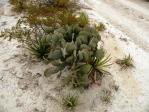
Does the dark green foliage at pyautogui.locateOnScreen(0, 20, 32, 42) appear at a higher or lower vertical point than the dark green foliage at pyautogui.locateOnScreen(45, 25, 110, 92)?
lower

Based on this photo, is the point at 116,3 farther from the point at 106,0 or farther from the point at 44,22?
the point at 44,22

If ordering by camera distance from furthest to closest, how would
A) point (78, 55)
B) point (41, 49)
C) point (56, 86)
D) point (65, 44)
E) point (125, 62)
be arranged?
point (125, 62) < point (41, 49) < point (56, 86) < point (65, 44) < point (78, 55)

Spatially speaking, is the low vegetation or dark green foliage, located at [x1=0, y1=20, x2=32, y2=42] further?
dark green foliage, located at [x1=0, y1=20, x2=32, y2=42]

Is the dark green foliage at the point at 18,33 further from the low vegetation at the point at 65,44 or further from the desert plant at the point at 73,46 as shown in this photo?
the desert plant at the point at 73,46

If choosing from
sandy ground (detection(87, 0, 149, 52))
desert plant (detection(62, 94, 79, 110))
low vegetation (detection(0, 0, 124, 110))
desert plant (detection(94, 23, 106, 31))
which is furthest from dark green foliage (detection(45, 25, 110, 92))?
sandy ground (detection(87, 0, 149, 52))

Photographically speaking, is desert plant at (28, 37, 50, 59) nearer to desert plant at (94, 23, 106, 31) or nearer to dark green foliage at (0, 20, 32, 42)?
dark green foliage at (0, 20, 32, 42)

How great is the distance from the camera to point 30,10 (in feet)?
27.1

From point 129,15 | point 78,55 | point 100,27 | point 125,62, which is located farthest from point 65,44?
point 129,15

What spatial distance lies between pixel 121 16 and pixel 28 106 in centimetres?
563

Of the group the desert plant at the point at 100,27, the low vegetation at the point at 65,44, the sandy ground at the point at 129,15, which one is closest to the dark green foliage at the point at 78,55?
the low vegetation at the point at 65,44

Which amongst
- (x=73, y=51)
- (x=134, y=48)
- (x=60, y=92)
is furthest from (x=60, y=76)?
(x=134, y=48)

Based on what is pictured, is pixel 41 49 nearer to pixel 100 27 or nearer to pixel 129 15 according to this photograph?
pixel 100 27

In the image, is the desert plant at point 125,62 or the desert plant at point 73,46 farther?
the desert plant at point 125,62

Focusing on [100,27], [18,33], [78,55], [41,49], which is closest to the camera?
[78,55]
